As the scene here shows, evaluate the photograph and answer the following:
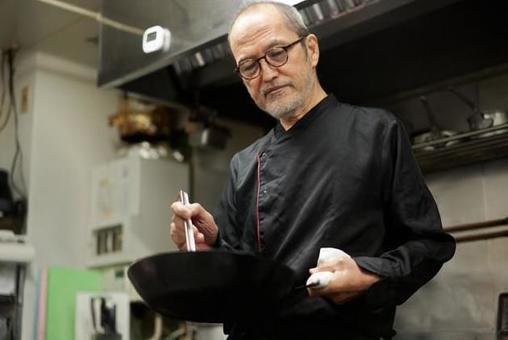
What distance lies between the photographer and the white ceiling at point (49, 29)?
257cm

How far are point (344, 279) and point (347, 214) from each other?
16cm

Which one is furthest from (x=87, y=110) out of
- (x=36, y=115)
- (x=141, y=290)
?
(x=141, y=290)

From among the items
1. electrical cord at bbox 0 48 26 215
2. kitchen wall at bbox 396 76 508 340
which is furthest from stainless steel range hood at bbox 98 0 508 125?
electrical cord at bbox 0 48 26 215

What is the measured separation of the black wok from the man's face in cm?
35

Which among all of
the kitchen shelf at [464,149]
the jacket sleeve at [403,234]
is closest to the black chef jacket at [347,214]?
the jacket sleeve at [403,234]

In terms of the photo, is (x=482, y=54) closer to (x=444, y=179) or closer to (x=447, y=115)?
(x=447, y=115)

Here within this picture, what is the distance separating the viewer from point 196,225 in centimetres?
124

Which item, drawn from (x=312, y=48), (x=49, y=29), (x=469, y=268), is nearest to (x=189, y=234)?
(x=312, y=48)

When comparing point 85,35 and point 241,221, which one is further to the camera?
point 85,35

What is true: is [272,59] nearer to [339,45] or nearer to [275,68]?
[275,68]

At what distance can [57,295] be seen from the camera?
271cm

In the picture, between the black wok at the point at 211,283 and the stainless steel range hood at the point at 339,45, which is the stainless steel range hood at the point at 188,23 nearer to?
the stainless steel range hood at the point at 339,45

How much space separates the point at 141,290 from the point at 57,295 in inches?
70.5

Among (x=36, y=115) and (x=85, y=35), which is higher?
(x=85, y=35)
